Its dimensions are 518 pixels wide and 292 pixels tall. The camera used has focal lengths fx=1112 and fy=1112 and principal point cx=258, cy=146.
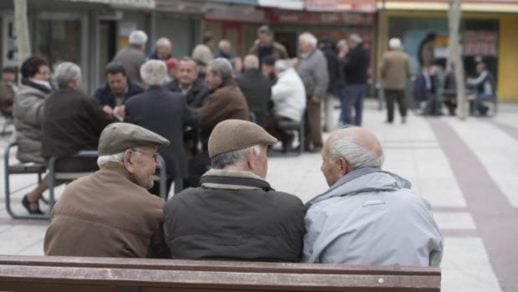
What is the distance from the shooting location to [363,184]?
4.65 meters

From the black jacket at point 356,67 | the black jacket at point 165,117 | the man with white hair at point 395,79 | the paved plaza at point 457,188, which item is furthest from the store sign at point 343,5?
the black jacket at point 165,117

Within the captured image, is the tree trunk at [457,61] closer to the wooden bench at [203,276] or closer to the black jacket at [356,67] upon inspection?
the black jacket at [356,67]

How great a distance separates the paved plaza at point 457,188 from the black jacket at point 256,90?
81 cm

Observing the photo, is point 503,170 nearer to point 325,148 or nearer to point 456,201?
point 456,201

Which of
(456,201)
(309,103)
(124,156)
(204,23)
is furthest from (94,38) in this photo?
(124,156)

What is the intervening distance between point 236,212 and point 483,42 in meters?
33.8

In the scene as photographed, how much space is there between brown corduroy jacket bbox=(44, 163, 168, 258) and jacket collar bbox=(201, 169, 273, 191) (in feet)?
1.08

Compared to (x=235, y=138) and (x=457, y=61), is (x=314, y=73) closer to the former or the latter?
(x=457, y=61)

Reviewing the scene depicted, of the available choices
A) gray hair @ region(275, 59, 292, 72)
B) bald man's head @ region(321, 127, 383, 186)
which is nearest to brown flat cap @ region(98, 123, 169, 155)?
bald man's head @ region(321, 127, 383, 186)

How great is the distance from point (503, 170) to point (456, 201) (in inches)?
124

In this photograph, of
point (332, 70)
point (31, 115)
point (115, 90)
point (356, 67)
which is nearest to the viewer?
point (31, 115)

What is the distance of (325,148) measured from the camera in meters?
4.93

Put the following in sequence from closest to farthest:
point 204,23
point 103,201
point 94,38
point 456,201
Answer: point 103,201, point 456,201, point 94,38, point 204,23

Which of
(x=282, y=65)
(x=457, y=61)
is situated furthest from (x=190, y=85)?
(x=457, y=61)
